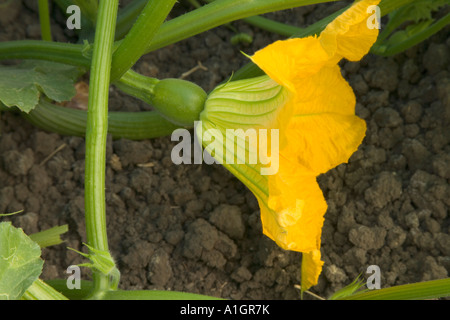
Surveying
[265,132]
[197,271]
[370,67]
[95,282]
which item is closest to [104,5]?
[265,132]

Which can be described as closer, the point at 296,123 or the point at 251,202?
the point at 296,123

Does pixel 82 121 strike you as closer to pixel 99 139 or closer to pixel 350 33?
pixel 99 139

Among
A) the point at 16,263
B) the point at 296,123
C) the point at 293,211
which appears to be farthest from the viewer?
the point at 296,123

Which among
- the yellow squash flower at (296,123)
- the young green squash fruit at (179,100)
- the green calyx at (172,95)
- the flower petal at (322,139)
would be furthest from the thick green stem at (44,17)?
the flower petal at (322,139)

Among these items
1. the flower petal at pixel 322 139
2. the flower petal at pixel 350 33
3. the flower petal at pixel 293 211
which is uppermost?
the flower petal at pixel 350 33

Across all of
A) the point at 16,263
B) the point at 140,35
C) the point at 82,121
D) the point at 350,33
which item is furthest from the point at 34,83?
the point at 350,33

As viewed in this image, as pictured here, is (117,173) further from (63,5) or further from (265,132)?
(265,132)

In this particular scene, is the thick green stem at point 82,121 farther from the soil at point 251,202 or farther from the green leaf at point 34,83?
the green leaf at point 34,83
